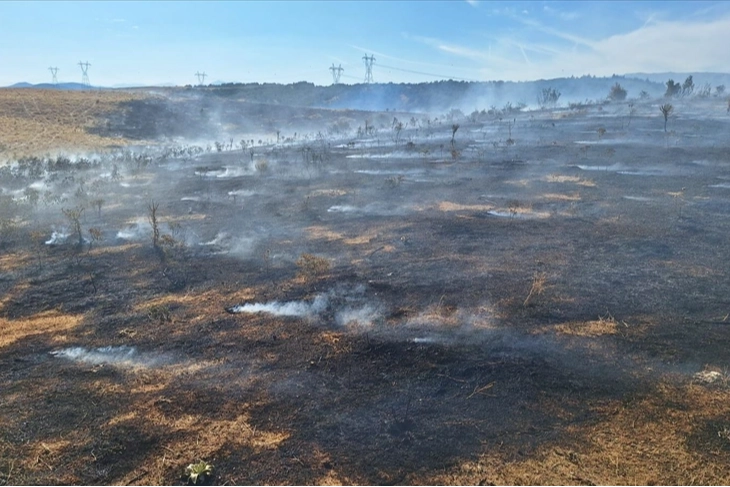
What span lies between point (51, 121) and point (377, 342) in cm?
4616

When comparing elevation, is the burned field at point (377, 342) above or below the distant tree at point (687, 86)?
below

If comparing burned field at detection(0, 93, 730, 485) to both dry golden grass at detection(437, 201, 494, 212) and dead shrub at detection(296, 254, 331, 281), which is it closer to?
dead shrub at detection(296, 254, 331, 281)

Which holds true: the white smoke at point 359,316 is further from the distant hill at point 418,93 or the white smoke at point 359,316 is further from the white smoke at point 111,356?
the distant hill at point 418,93

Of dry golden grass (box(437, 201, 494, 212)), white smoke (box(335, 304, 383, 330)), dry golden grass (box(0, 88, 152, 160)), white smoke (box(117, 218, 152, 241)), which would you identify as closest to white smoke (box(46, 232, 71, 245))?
white smoke (box(117, 218, 152, 241))

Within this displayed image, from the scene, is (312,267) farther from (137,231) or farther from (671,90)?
(671,90)

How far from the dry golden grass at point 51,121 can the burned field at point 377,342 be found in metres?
21.8

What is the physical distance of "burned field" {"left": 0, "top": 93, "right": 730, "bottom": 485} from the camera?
4.81 m

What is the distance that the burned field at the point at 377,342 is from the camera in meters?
4.81

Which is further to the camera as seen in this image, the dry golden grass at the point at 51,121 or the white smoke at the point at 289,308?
the dry golden grass at the point at 51,121

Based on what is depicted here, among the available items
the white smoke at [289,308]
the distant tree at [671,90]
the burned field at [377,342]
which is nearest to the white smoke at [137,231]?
the burned field at [377,342]

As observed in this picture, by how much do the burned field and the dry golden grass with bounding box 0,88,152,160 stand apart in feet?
71.6

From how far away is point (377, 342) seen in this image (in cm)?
705

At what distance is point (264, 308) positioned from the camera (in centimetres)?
854

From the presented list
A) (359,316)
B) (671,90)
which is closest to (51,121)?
A: (359,316)
